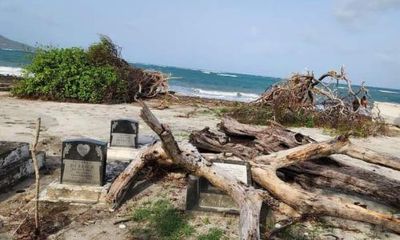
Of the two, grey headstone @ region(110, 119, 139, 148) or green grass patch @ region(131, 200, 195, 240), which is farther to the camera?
grey headstone @ region(110, 119, 139, 148)

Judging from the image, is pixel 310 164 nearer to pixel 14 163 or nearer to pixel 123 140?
pixel 123 140

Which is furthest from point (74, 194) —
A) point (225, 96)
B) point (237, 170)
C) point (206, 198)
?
point (225, 96)

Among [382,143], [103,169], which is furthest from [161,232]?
[382,143]

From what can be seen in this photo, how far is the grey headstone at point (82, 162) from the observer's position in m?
5.35

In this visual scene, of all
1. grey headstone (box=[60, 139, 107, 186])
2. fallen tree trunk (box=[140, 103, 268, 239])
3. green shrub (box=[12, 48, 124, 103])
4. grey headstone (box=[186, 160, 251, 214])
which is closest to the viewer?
fallen tree trunk (box=[140, 103, 268, 239])

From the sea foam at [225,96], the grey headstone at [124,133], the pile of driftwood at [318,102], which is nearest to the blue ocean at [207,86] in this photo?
the sea foam at [225,96]

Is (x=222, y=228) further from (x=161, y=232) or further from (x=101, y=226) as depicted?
(x=101, y=226)

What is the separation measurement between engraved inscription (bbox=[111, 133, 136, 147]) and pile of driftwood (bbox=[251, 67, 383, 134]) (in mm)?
6181

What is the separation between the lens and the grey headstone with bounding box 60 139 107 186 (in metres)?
5.35

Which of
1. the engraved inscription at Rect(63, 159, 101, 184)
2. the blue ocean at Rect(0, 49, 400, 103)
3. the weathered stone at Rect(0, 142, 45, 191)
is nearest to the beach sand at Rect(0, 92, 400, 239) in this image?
the weathered stone at Rect(0, 142, 45, 191)

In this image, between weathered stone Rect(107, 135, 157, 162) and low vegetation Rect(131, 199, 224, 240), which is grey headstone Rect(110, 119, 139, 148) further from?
low vegetation Rect(131, 199, 224, 240)

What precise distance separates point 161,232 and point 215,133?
9.83 feet

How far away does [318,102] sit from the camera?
14266 mm

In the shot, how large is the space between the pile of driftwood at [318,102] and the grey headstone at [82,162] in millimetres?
8119
